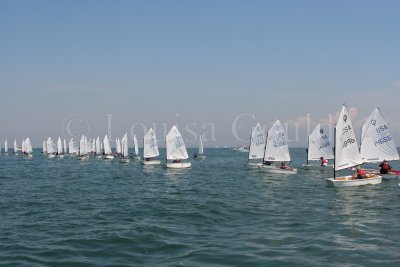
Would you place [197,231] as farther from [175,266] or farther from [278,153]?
[278,153]

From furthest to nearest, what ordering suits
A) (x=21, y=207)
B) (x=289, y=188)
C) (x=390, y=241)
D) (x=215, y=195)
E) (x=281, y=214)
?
(x=289, y=188) < (x=215, y=195) < (x=21, y=207) < (x=281, y=214) < (x=390, y=241)

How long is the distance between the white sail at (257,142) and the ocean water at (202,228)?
95.6ft

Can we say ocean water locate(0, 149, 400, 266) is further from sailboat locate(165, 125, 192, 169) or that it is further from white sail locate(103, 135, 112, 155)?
white sail locate(103, 135, 112, 155)

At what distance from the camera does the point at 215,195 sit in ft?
107

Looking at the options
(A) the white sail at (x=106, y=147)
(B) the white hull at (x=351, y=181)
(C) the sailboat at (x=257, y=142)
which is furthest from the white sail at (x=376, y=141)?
(A) the white sail at (x=106, y=147)

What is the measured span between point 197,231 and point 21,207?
1382 centimetres

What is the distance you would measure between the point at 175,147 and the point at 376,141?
101 feet

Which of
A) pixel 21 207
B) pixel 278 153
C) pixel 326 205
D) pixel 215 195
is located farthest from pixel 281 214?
pixel 278 153

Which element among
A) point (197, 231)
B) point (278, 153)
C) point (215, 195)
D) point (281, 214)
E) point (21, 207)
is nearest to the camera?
point (197, 231)

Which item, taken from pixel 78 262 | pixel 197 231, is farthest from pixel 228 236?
pixel 78 262

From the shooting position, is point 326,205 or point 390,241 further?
point 326,205

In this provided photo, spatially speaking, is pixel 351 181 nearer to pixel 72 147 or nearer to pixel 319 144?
pixel 319 144

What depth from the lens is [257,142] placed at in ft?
210

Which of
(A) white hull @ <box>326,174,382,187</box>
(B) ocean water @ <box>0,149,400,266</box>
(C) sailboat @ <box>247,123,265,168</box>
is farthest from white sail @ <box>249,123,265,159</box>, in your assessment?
(B) ocean water @ <box>0,149,400,266</box>
